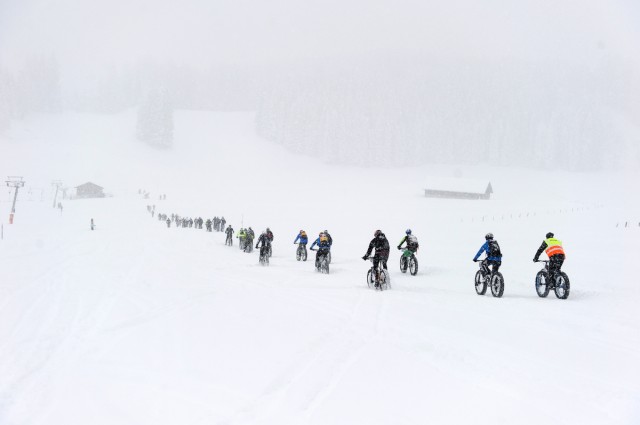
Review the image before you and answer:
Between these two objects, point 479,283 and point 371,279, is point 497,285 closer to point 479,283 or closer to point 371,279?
point 479,283

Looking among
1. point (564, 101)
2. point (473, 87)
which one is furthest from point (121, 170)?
point (564, 101)

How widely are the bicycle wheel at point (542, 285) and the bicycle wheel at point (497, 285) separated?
3.17ft

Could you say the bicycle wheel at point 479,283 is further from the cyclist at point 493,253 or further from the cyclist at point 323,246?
the cyclist at point 323,246

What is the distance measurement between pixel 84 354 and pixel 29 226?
32.7 metres

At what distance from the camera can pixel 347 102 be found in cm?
13650

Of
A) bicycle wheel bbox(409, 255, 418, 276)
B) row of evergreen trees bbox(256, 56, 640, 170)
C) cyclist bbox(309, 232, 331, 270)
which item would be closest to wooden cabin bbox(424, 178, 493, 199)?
row of evergreen trees bbox(256, 56, 640, 170)

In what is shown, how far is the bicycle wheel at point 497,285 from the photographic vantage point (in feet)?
42.1

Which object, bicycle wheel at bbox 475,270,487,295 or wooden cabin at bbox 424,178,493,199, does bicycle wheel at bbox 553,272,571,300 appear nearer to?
bicycle wheel at bbox 475,270,487,295

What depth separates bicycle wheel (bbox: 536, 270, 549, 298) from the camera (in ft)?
41.3

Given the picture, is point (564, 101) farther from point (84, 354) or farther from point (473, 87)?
point (84, 354)

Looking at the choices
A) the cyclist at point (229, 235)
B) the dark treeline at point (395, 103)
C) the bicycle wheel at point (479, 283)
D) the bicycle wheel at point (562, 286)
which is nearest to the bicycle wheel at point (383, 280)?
the bicycle wheel at point (479, 283)

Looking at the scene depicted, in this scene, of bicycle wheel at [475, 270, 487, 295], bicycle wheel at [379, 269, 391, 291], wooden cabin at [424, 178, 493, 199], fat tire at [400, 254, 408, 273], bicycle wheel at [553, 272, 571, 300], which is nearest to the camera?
bicycle wheel at [553, 272, 571, 300]

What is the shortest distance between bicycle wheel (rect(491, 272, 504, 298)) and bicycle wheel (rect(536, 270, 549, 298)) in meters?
0.97

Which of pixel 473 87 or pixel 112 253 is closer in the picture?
pixel 112 253
